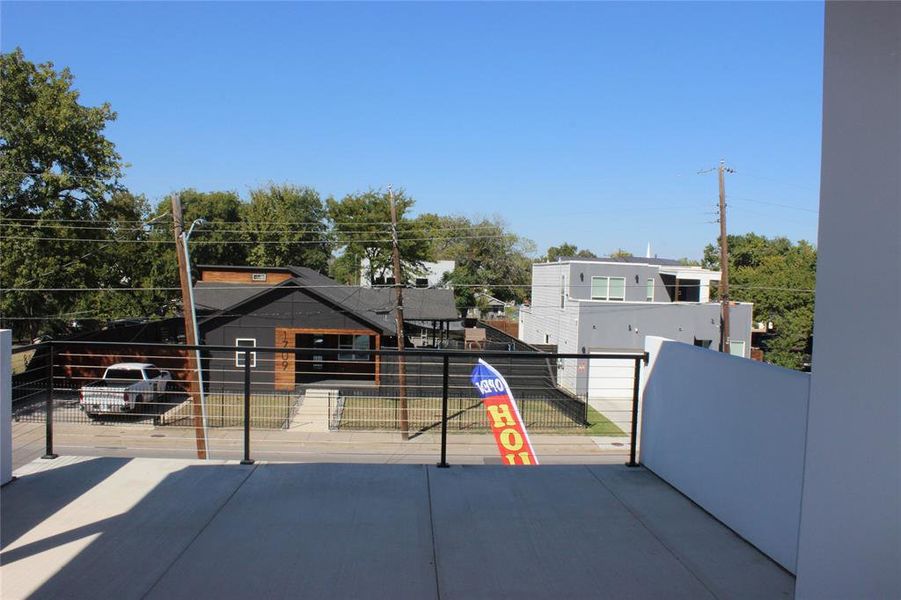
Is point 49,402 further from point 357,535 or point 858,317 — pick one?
point 858,317

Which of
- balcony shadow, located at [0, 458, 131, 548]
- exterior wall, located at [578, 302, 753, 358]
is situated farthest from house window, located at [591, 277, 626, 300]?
balcony shadow, located at [0, 458, 131, 548]

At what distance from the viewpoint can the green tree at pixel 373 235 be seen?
131 ft

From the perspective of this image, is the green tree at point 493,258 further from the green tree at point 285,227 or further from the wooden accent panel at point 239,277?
the wooden accent panel at point 239,277

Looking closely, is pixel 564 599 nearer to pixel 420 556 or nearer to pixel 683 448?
pixel 420 556

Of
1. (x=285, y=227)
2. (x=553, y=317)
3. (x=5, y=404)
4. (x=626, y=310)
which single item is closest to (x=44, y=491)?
(x=5, y=404)

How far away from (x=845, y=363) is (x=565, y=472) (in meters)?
2.71

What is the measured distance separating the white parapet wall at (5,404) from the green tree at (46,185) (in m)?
19.4

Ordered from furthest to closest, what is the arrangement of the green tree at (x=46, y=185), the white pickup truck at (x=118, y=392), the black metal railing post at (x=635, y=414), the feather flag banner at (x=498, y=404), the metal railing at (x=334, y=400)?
the green tree at (x=46, y=185)
the feather flag banner at (x=498, y=404)
the metal railing at (x=334, y=400)
the white pickup truck at (x=118, y=392)
the black metal railing post at (x=635, y=414)

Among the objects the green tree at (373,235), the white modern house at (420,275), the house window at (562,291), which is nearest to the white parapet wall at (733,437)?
the house window at (562,291)

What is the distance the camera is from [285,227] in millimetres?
42562

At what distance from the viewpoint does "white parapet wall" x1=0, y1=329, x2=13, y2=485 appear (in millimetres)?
3803

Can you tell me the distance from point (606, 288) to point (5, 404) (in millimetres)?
25466

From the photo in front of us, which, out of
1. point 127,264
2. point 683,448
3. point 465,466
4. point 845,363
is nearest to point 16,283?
point 127,264

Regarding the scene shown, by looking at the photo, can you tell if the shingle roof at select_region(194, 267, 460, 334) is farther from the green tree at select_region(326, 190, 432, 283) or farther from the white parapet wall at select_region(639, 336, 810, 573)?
the white parapet wall at select_region(639, 336, 810, 573)
